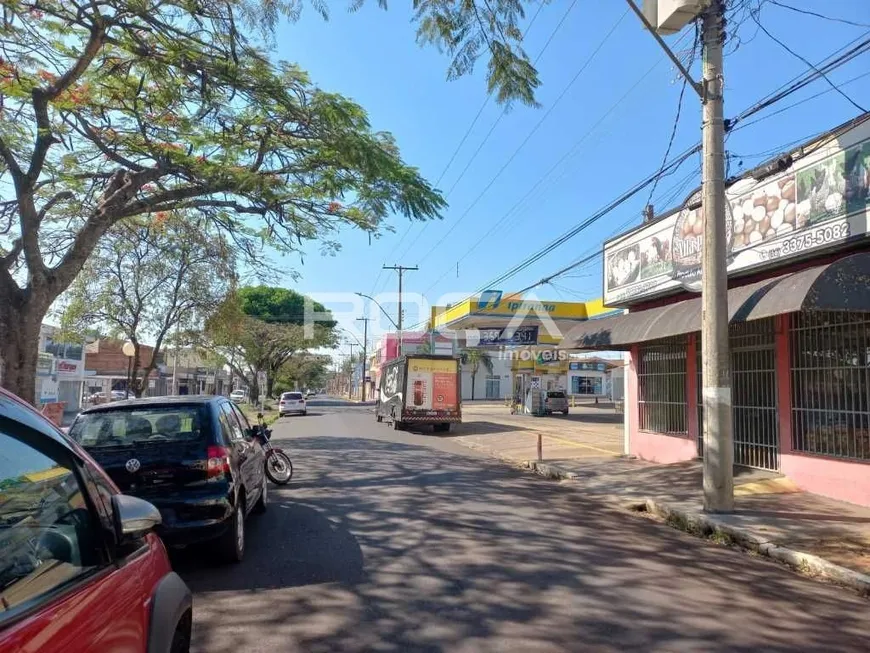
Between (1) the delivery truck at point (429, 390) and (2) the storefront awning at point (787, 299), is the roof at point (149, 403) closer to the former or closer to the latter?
(2) the storefront awning at point (787, 299)

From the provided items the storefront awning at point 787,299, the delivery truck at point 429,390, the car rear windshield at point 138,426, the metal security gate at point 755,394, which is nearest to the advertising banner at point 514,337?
the delivery truck at point 429,390

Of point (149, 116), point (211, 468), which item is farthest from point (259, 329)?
point (211, 468)

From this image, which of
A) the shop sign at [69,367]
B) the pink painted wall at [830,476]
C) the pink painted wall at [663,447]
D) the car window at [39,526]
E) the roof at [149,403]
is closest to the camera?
the car window at [39,526]

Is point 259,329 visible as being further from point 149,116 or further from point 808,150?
point 808,150

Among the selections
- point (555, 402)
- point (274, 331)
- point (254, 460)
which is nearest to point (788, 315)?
point (254, 460)

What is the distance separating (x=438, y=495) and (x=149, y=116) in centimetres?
832

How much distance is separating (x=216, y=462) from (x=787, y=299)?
22.7 feet

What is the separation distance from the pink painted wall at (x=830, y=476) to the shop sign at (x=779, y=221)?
296cm

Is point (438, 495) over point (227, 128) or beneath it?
beneath

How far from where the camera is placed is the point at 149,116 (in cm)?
1179

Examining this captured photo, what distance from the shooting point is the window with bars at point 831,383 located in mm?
8906

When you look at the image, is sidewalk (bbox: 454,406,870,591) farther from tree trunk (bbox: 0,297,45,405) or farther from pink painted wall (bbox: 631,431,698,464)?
tree trunk (bbox: 0,297,45,405)

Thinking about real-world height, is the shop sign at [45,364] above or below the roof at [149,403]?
above

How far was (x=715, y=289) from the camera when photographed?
8.59 metres
